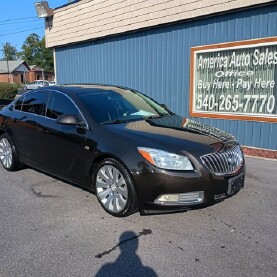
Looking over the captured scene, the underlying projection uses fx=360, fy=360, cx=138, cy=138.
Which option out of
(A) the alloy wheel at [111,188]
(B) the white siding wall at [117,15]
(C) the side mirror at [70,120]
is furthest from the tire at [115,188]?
(B) the white siding wall at [117,15]

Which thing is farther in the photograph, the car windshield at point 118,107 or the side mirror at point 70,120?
the car windshield at point 118,107

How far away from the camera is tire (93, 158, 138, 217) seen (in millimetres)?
4090

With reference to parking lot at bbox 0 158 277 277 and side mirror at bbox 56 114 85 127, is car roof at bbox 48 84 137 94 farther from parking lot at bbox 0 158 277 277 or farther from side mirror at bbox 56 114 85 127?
parking lot at bbox 0 158 277 277

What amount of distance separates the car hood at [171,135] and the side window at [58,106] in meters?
0.78

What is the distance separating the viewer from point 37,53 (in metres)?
98.3

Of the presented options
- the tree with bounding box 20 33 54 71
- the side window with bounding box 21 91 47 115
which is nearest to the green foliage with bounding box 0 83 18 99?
the side window with bounding box 21 91 47 115

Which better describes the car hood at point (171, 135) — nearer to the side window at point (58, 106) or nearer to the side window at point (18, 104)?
the side window at point (58, 106)

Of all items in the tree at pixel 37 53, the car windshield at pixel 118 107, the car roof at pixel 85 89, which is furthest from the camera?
the tree at pixel 37 53

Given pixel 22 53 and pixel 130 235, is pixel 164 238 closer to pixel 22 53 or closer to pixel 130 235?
pixel 130 235

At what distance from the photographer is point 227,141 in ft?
14.6

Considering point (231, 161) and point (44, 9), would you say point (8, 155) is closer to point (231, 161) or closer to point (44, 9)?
point (231, 161)

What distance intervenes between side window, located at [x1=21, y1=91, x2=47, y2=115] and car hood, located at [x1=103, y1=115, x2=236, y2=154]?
64.2 inches

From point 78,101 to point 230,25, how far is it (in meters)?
4.39

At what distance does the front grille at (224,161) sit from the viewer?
13.1ft
